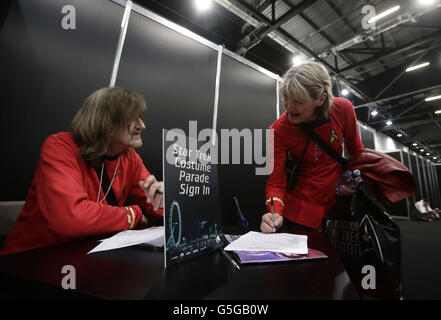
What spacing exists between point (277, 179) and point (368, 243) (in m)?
0.56

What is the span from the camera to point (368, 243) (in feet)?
3.11

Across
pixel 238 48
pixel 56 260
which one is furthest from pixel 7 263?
pixel 238 48

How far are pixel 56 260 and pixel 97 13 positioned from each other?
177cm

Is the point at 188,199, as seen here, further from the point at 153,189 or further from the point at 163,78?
the point at 163,78

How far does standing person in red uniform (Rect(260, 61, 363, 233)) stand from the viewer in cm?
123

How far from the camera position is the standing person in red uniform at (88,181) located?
77 cm

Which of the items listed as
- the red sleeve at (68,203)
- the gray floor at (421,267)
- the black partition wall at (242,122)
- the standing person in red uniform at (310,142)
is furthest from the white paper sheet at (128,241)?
the gray floor at (421,267)

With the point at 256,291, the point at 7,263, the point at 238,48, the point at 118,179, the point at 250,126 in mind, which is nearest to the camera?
the point at 256,291

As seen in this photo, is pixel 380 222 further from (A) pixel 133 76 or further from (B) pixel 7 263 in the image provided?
(A) pixel 133 76

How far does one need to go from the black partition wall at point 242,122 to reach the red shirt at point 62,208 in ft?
4.40

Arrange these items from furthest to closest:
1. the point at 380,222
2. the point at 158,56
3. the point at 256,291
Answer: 1. the point at 158,56
2. the point at 380,222
3. the point at 256,291

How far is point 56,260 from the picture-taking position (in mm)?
587
